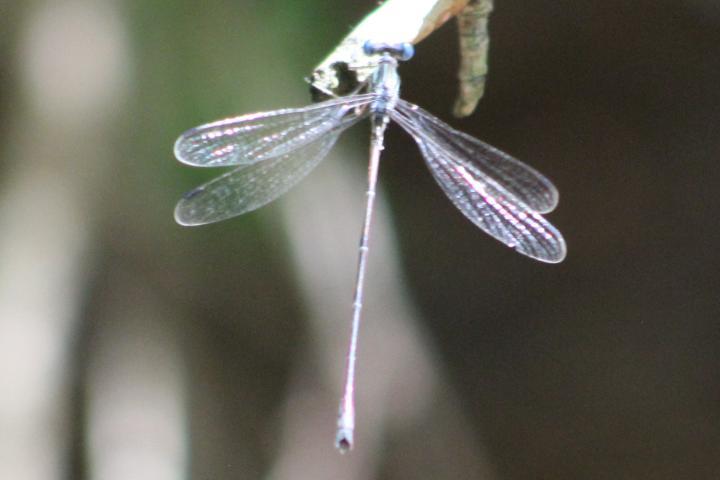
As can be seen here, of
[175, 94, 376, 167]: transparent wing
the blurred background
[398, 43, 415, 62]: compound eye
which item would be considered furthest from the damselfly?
the blurred background

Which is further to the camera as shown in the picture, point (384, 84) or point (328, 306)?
point (328, 306)

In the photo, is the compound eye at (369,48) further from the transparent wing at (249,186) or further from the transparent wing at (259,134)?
the transparent wing at (249,186)

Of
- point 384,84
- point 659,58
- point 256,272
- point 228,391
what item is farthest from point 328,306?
point 659,58

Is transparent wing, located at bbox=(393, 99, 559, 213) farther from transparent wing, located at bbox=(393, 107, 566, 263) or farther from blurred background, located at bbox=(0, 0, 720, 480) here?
blurred background, located at bbox=(0, 0, 720, 480)

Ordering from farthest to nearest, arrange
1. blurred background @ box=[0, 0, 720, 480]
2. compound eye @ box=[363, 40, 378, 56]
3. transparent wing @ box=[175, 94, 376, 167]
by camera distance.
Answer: blurred background @ box=[0, 0, 720, 480]
transparent wing @ box=[175, 94, 376, 167]
compound eye @ box=[363, 40, 378, 56]

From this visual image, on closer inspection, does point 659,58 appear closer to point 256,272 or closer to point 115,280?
point 256,272

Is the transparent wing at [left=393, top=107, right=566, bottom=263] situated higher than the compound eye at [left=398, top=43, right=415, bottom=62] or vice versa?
the compound eye at [left=398, top=43, right=415, bottom=62]
